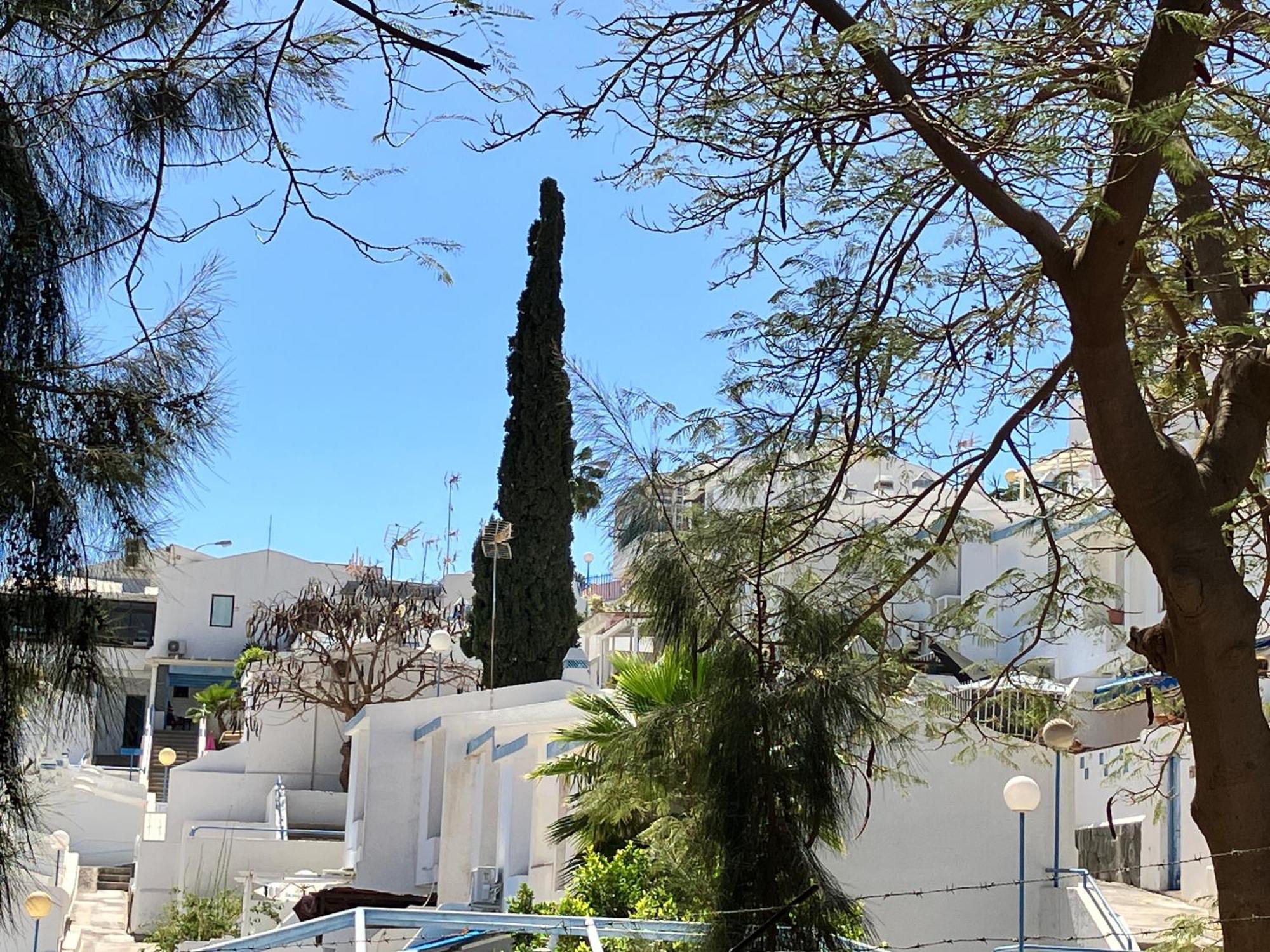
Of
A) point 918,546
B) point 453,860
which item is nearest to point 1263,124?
point 918,546

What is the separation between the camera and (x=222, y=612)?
161 ft

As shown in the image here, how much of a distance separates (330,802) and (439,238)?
26.0 m

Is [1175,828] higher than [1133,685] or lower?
lower

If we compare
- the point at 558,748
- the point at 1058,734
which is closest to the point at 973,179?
the point at 1058,734

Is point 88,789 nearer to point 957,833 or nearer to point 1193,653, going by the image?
point 957,833

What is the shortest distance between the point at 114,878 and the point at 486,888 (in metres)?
18.3

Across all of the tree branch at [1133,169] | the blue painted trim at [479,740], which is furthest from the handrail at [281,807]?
the tree branch at [1133,169]

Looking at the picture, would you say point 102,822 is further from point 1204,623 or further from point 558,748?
point 1204,623

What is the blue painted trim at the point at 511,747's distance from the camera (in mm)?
15391

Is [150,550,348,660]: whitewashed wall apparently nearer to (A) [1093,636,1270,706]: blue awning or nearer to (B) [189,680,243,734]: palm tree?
(B) [189,680,243,734]: palm tree

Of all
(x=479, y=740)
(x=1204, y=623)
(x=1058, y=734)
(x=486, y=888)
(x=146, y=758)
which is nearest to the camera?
(x=1204, y=623)

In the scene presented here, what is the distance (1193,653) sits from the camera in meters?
6.06

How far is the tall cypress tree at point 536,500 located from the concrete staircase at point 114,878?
10159 millimetres

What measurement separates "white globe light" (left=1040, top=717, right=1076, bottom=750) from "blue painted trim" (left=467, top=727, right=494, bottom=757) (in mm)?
7912
